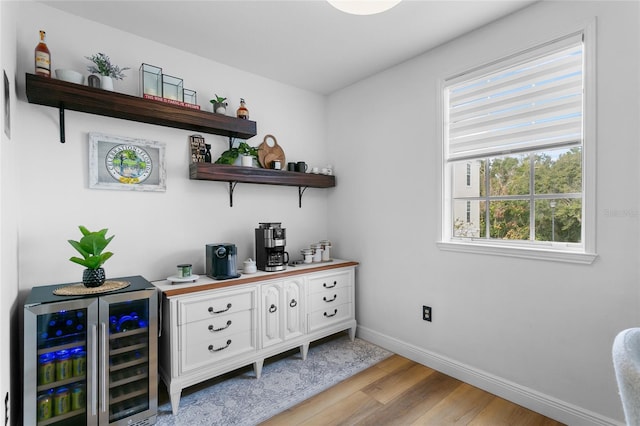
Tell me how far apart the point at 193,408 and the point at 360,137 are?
8.41 feet

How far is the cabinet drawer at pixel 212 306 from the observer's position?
2.02m

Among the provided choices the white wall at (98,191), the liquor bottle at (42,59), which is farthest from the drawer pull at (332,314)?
the liquor bottle at (42,59)

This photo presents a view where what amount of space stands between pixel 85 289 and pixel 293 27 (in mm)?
2116

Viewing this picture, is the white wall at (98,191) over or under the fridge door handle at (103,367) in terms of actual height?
over

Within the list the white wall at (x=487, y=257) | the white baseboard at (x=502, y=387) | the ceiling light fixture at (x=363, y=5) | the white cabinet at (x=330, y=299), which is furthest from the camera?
the white cabinet at (x=330, y=299)

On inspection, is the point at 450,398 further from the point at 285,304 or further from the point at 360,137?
the point at 360,137

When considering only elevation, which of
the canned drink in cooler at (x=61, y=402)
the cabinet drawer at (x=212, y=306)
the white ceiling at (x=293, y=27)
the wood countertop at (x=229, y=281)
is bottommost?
the canned drink in cooler at (x=61, y=402)

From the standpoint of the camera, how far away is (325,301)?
282 cm

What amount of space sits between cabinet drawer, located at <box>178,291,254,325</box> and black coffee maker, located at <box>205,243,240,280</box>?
0.54 feet

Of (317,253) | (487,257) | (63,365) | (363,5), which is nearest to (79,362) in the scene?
(63,365)

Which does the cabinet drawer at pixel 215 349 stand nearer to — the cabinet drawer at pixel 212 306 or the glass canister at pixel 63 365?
the cabinet drawer at pixel 212 306

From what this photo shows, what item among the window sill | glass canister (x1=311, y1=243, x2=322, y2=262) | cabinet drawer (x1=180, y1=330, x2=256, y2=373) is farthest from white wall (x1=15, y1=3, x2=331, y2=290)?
the window sill

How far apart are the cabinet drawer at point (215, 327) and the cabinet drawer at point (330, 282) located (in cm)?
63

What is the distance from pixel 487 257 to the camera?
2184mm
